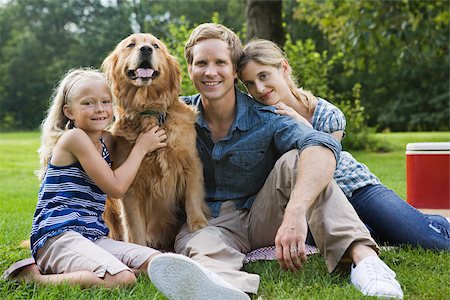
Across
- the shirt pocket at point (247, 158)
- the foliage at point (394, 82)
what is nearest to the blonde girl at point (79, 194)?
the shirt pocket at point (247, 158)

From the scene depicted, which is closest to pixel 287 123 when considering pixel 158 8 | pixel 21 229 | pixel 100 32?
pixel 21 229

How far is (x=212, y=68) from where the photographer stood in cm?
303

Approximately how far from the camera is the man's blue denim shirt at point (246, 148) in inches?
118

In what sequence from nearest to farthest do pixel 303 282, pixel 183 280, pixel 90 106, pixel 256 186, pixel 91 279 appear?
pixel 183 280 < pixel 91 279 < pixel 303 282 < pixel 90 106 < pixel 256 186

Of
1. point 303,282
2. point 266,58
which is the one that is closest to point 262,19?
point 266,58

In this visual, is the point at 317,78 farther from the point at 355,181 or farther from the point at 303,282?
the point at 303,282

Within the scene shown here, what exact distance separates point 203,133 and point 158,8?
3372 cm

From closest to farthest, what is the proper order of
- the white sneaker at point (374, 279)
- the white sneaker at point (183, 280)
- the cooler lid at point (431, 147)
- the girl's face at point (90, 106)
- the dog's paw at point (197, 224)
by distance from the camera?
the white sneaker at point (183, 280) → the white sneaker at point (374, 279) → the girl's face at point (90, 106) → the dog's paw at point (197, 224) → the cooler lid at point (431, 147)

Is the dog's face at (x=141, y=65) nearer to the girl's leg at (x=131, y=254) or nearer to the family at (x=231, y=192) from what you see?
the family at (x=231, y=192)

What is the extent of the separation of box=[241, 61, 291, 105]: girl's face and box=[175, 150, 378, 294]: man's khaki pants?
61cm

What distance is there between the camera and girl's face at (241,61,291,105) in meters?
3.27

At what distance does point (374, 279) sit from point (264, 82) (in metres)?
1.39

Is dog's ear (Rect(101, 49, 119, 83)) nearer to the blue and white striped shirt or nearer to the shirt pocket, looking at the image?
the shirt pocket

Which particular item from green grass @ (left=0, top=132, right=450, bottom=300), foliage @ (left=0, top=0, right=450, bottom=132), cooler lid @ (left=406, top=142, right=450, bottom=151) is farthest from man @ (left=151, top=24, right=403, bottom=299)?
foliage @ (left=0, top=0, right=450, bottom=132)
